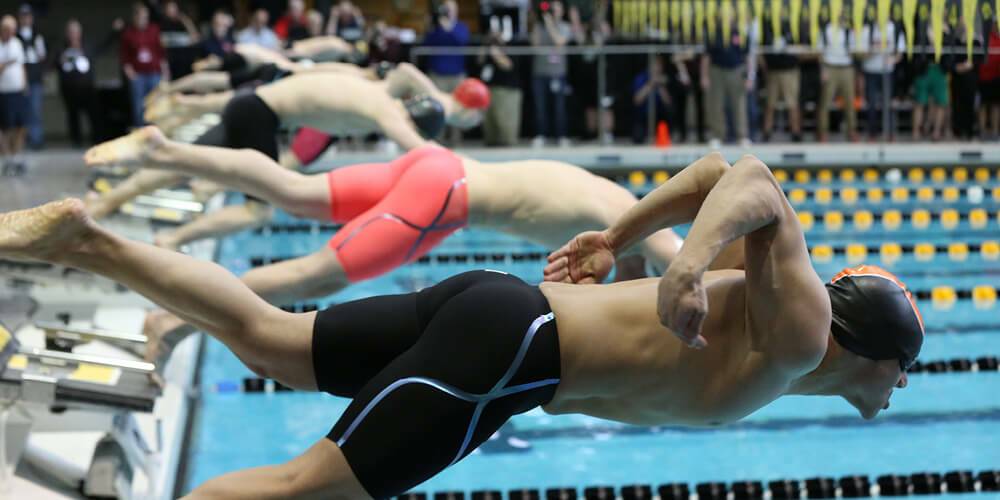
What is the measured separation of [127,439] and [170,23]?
952 cm

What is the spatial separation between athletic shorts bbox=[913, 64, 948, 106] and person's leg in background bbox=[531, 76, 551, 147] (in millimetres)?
3585

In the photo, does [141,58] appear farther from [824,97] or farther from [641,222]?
[641,222]

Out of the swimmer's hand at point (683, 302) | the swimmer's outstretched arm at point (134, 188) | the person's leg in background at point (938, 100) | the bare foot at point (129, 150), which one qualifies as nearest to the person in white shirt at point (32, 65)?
the swimmer's outstretched arm at point (134, 188)

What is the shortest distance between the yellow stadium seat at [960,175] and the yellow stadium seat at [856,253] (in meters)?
3.39

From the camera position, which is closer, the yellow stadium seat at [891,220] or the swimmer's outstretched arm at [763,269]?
the swimmer's outstretched arm at [763,269]

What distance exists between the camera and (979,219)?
8.88 m

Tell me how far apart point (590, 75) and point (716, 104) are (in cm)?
133

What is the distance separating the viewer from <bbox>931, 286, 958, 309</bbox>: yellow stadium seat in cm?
666

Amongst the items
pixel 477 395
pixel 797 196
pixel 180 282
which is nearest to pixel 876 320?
pixel 477 395

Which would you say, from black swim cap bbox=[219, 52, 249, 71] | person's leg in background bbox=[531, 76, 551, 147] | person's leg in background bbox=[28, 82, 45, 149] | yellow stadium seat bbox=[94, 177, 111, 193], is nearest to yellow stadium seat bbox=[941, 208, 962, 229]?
person's leg in background bbox=[531, 76, 551, 147]

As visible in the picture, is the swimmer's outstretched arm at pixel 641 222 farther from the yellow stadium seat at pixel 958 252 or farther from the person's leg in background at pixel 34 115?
the person's leg in background at pixel 34 115

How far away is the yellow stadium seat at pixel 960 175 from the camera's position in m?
10.7

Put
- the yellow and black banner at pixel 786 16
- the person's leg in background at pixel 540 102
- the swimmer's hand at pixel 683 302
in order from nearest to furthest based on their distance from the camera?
the swimmer's hand at pixel 683 302 < the yellow and black banner at pixel 786 16 < the person's leg in background at pixel 540 102

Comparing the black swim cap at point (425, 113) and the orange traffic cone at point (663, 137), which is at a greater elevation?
the black swim cap at point (425, 113)
